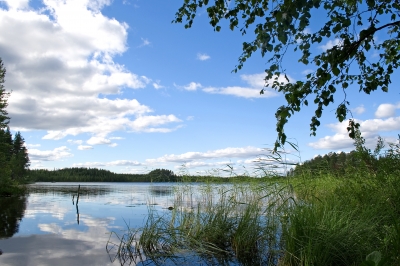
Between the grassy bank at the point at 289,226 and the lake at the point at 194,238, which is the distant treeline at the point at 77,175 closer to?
the lake at the point at 194,238

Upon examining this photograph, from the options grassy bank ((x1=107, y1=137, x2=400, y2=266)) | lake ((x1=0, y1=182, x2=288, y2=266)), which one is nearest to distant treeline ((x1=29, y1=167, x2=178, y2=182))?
lake ((x1=0, y1=182, x2=288, y2=266))

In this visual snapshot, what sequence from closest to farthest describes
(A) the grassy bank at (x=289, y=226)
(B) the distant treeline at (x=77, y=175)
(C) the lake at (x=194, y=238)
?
(A) the grassy bank at (x=289, y=226), (C) the lake at (x=194, y=238), (B) the distant treeline at (x=77, y=175)

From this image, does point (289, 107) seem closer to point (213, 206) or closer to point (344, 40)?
point (344, 40)

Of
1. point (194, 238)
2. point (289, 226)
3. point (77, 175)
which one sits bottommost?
point (194, 238)

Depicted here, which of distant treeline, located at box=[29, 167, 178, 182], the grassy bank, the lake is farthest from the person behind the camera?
distant treeline, located at box=[29, 167, 178, 182]

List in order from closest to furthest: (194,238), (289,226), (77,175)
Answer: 1. (289,226)
2. (194,238)
3. (77,175)

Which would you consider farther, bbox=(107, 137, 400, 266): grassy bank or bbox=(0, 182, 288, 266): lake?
bbox=(0, 182, 288, 266): lake

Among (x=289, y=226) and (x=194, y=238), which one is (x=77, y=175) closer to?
(x=194, y=238)

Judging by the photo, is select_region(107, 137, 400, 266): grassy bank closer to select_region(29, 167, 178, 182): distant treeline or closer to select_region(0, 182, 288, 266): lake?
select_region(0, 182, 288, 266): lake

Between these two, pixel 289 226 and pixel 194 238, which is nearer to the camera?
pixel 289 226

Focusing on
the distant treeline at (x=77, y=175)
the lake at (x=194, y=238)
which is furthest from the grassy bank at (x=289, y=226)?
the distant treeline at (x=77, y=175)

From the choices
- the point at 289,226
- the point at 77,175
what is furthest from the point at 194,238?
the point at 77,175

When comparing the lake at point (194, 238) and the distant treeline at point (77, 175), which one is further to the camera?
the distant treeline at point (77, 175)

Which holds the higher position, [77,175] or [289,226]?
[77,175]
